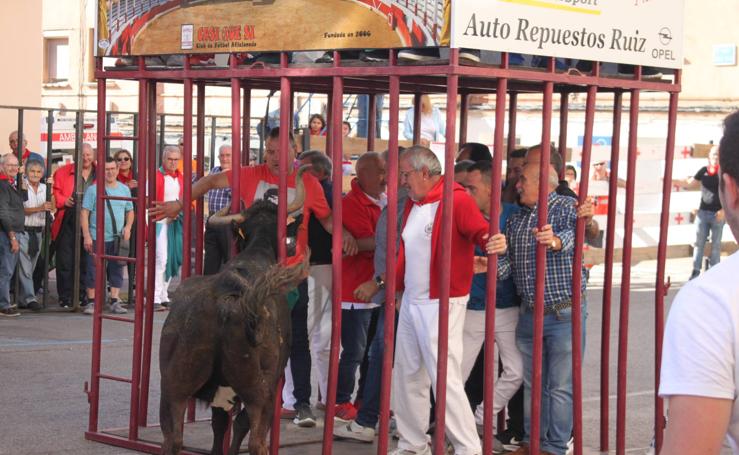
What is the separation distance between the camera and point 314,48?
21.9 feet

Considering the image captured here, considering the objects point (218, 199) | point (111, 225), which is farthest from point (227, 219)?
point (111, 225)

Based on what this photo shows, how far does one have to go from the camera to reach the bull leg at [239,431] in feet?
21.9

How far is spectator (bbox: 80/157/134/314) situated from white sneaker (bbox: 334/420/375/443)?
5.67 meters

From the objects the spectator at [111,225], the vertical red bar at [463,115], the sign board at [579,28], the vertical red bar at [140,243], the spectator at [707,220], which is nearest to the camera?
the sign board at [579,28]

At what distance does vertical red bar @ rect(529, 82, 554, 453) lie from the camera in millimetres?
6668

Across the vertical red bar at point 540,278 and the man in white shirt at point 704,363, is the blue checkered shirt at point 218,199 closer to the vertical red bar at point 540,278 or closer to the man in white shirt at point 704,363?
the vertical red bar at point 540,278

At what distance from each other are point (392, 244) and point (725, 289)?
4060mm

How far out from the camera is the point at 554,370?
7.16 meters

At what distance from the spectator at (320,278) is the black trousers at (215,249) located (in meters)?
0.72

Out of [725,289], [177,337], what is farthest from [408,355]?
[725,289]

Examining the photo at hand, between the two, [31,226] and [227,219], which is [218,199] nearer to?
[227,219]

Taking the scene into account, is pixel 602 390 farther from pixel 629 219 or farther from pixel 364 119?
pixel 364 119

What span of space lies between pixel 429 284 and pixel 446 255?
48cm

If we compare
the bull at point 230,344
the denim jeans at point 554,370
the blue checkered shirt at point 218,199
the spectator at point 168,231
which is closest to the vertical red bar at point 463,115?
the blue checkered shirt at point 218,199
